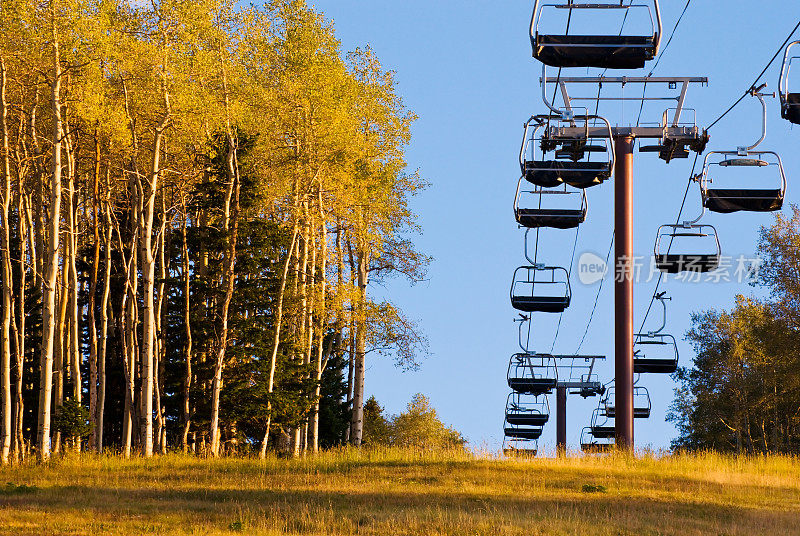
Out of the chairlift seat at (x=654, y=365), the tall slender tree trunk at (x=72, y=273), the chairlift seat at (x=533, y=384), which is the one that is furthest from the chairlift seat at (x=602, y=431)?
the tall slender tree trunk at (x=72, y=273)

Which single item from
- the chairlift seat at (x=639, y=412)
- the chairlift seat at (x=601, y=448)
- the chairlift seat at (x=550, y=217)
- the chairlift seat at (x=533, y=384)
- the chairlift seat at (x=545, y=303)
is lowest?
the chairlift seat at (x=601, y=448)

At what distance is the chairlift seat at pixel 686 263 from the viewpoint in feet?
71.8

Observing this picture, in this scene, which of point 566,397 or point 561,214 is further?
point 566,397

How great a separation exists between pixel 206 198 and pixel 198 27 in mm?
5944

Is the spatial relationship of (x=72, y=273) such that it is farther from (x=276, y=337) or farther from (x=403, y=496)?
(x=403, y=496)

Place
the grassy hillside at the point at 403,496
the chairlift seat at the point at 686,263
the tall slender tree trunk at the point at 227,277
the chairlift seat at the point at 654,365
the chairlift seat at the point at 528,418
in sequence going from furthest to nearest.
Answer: the chairlift seat at the point at 528,418
the tall slender tree trunk at the point at 227,277
the chairlift seat at the point at 654,365
the chairlift seat at the point at 686,263
the grassy hillside at the point at 403,496

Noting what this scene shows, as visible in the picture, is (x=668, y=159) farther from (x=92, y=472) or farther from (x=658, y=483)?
(x=92, y=472)

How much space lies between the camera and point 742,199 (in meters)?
18.4

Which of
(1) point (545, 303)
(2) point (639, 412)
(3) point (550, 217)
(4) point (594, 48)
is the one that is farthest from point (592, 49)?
(2) point (639, 412)

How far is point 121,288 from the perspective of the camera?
37.1 metres

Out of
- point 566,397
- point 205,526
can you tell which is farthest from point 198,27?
point 566,397

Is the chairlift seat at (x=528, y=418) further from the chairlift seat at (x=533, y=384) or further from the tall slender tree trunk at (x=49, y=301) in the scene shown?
the tall slender tree trunk at (x=49, y=301)

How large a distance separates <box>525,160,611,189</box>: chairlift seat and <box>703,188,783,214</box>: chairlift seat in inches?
75.1

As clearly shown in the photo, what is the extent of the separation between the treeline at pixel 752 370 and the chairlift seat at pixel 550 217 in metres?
22.6
